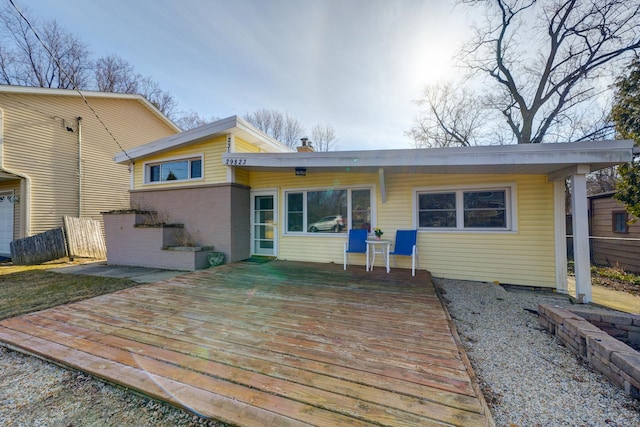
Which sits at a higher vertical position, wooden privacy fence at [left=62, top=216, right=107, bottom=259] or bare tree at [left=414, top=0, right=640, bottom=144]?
bare tree at [left=414, top=0, right=640, bottom=144]

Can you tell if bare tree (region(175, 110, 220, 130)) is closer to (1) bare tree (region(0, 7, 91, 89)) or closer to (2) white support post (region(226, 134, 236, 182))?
(1) bare tree (region(0, 7, 91, 89))

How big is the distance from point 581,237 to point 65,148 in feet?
47.1

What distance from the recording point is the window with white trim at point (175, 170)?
6.73m

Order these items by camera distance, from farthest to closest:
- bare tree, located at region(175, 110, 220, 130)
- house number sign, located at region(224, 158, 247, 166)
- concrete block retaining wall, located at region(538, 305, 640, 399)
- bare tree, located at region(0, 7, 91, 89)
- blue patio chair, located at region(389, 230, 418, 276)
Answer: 1. bare tree, located at region(175, 110, 220, 130)
2. bare tree, located at region(0, 7, 91, 89)
3. house number sign, located at region(224, 158, 247, 166)
4. blue patio chair, located at region(389, 230, 418, 276)
5. concrete block retaining wall, located at region(538, 305, 640, 399)

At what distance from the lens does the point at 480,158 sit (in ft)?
13.5

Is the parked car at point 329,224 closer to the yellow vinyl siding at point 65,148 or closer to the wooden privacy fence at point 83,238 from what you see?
the wooden privacy fence at point 83,238

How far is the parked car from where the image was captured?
6.08 metres

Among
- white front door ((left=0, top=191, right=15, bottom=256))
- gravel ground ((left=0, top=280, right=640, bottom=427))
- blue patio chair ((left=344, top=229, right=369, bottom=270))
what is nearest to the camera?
gravel ground ((left=0, top=280, right=640, bottom=427))

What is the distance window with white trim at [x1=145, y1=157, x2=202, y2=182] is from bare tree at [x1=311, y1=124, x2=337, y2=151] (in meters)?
14.5

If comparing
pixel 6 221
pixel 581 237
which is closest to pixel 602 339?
pixel 581 237

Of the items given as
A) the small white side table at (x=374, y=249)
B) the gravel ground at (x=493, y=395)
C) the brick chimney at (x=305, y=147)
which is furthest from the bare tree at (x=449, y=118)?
the gravel ground at (x=493, y=395)

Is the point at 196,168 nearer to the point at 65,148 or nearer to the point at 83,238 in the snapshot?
the point at 83,238

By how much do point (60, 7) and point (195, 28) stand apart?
263 centimetres

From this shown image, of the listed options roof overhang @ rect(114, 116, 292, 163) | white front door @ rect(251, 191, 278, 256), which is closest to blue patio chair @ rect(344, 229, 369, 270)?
white front door @ rect(251, 191, 278, 256)
